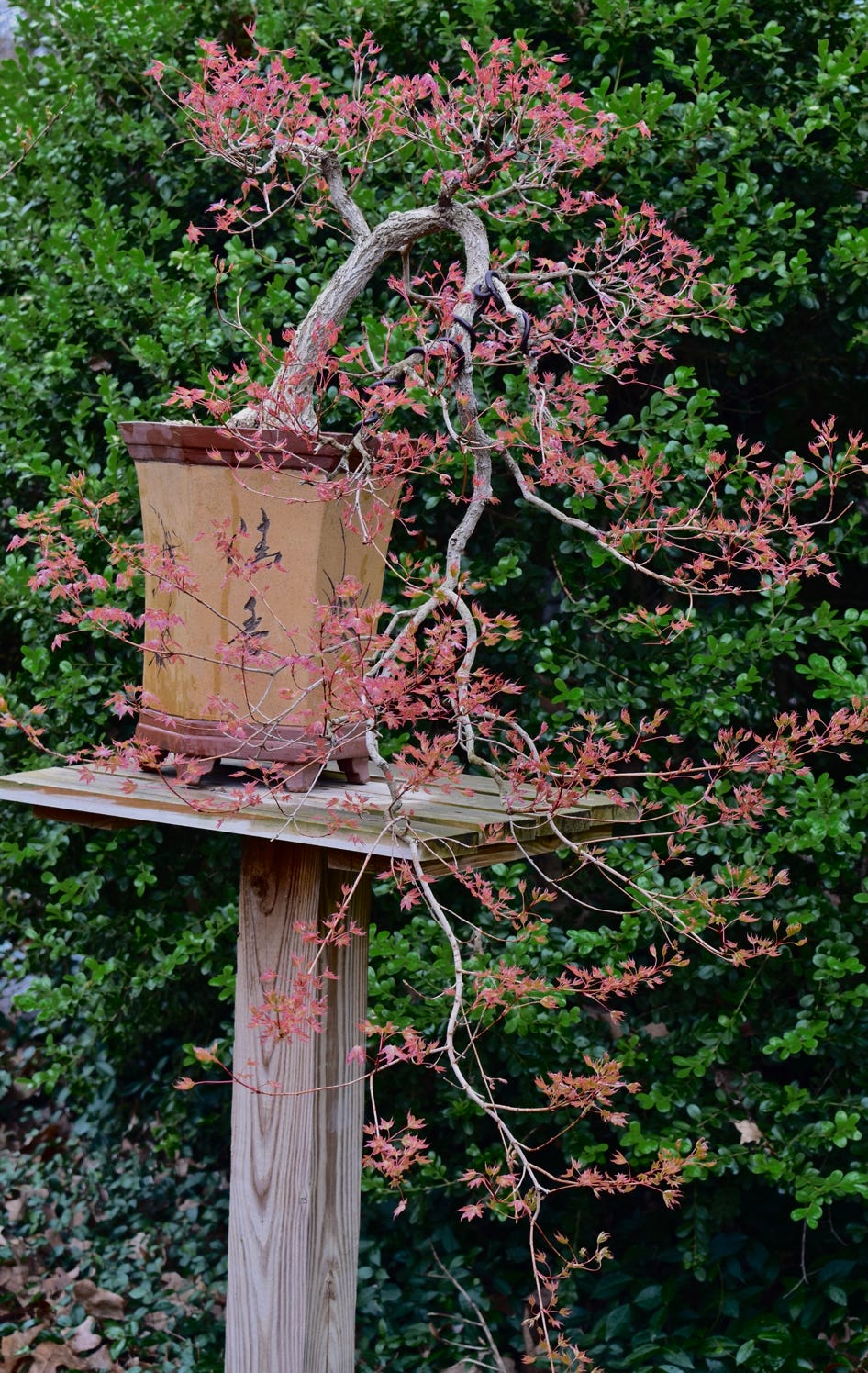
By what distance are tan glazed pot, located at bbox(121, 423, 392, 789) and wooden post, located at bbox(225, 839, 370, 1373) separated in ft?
0.70

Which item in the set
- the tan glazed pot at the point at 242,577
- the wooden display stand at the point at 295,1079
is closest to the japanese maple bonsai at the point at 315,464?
the tan glazed pot at the point at 242,577

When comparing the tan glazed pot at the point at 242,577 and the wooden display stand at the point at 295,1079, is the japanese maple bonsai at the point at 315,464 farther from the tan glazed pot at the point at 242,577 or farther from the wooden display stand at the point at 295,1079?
the wooden display stand at the point at 295,1079

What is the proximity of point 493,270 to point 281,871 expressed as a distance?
89 centimetres

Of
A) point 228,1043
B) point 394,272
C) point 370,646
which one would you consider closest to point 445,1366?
point 228,1043

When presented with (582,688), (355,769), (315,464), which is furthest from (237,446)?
(582,688)

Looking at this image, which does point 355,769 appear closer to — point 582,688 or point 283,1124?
point 283,1124

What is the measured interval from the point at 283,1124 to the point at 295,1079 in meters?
0.09

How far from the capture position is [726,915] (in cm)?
250

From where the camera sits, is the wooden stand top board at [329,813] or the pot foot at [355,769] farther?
the pot foot at [355,769]

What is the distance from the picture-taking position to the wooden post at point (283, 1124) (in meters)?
1.88

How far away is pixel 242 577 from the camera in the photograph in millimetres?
1749

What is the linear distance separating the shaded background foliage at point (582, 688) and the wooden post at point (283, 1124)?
702 mm

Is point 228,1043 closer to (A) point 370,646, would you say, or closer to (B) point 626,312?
(A) point 370,646

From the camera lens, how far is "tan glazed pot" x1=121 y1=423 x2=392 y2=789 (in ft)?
5.61
